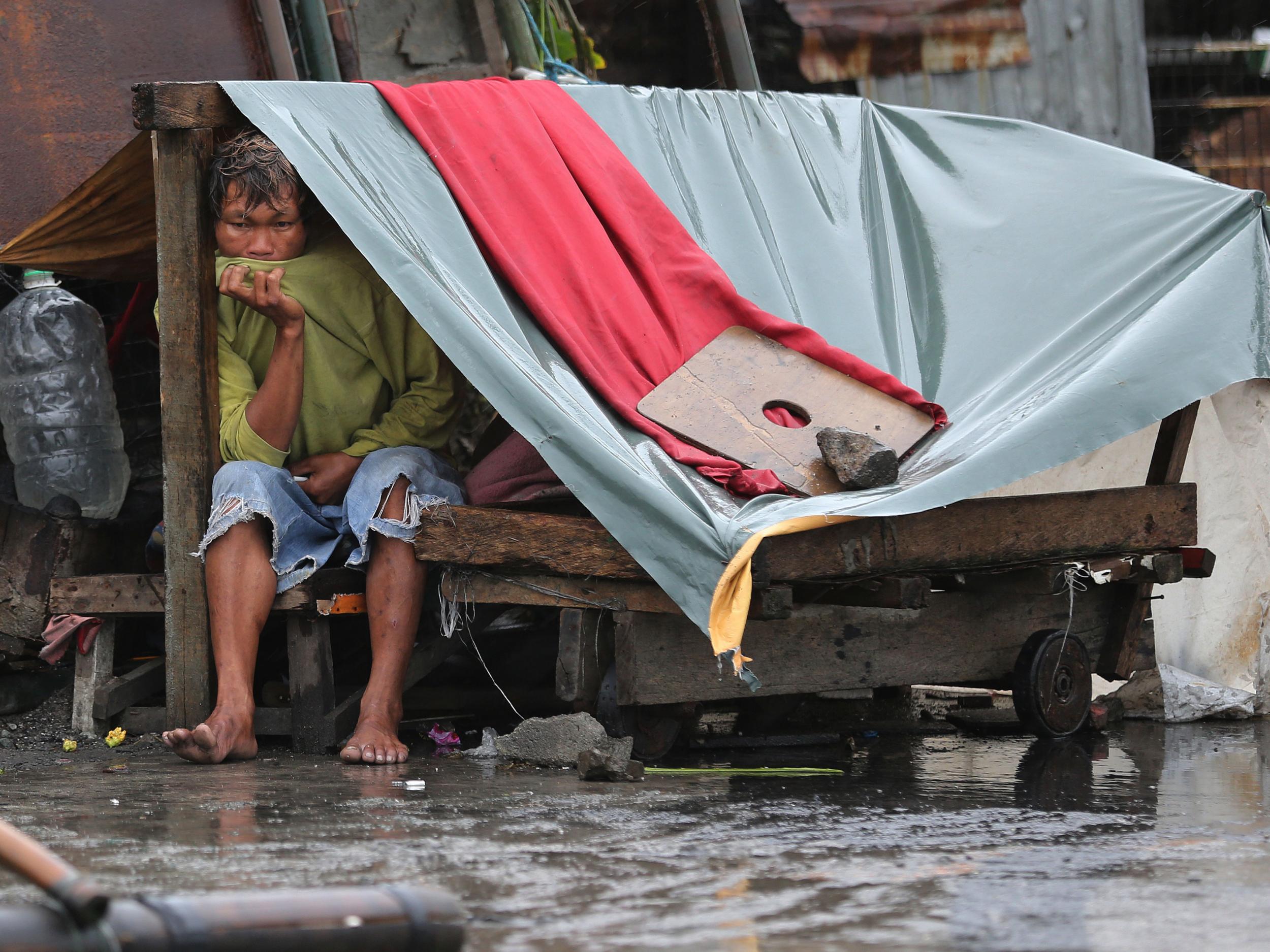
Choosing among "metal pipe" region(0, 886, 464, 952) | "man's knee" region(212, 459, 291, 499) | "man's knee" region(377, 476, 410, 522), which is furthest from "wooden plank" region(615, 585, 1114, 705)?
"metal pipe" region(0, 886, 464, 952)

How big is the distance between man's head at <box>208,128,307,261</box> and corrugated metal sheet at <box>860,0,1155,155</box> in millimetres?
3702

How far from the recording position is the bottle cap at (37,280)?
4793 mm

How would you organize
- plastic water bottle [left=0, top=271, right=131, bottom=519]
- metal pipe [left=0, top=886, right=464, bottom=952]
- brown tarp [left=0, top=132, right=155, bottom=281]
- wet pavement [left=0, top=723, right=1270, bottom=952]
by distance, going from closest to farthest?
metal pipe [left=0, top=886, right=464, bottom=952]
wet pavement [left=0, top=723, right=1270, bottom=952]
brown tarp [left=0, top=132, right=155, bottom=281]
plastic water bottle [left=0, top=271, right=131, bottom=519]

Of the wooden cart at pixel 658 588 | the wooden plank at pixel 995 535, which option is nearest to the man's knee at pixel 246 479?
the wooden cart at pixel 658 588

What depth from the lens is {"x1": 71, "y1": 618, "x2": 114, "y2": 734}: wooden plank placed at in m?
4.21

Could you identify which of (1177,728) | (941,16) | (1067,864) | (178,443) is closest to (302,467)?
(178,443)

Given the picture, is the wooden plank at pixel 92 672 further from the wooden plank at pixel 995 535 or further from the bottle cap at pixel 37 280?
the wooden plank at pixel 995 535

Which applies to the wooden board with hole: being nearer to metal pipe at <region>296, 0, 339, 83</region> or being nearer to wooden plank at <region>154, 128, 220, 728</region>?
wooden plank at <region>154, 128, 220, 728</region>

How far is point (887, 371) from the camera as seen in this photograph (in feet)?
13.0

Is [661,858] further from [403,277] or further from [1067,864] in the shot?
[403,277]

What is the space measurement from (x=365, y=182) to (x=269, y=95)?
1.14 feet

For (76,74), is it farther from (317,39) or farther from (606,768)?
(606,768)

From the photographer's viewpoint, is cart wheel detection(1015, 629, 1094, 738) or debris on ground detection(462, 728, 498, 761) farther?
cart wheel detection(1015, 629, 1094, 738)

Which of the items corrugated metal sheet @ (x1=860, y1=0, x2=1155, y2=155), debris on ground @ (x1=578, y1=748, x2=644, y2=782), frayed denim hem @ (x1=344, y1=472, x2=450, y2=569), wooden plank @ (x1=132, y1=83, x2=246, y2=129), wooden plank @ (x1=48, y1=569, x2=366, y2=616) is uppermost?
corrugated metal sheet @ (x1=860, y1=0, x2=1155, y2=155)
